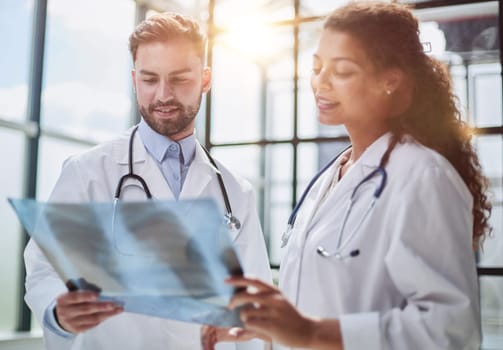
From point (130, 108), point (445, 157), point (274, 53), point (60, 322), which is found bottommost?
point (60, 322)

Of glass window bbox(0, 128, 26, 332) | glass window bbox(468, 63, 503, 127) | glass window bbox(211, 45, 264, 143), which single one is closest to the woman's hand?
→ glass window bbox(0, 128, 26, 332)

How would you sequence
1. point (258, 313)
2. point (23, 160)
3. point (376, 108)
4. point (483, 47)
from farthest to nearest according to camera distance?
point (23, 160) < point (483, 47) < point (376, 108) < point (258, 313)

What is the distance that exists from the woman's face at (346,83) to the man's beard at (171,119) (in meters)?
0.46

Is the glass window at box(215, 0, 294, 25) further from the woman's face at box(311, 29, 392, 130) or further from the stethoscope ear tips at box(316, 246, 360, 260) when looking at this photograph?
the stethoscope ear tips at box(316, 246, 360, 260)

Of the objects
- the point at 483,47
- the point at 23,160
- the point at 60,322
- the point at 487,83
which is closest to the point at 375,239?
the point at 60,322

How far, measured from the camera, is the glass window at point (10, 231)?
271cm

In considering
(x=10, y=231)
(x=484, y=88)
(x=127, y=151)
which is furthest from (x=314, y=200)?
(x=484, y=88)

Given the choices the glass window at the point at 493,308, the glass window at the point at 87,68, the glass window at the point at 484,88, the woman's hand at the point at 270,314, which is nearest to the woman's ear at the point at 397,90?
the woman's hand at the point at 270,314

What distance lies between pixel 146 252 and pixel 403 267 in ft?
1.25

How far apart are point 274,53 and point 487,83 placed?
6.08ft

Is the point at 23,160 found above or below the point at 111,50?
below

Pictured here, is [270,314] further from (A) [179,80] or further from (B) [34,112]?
(B) [34,112]

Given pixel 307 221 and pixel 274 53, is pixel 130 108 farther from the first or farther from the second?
pixel 307 221

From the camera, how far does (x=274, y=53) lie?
547 centimetres
